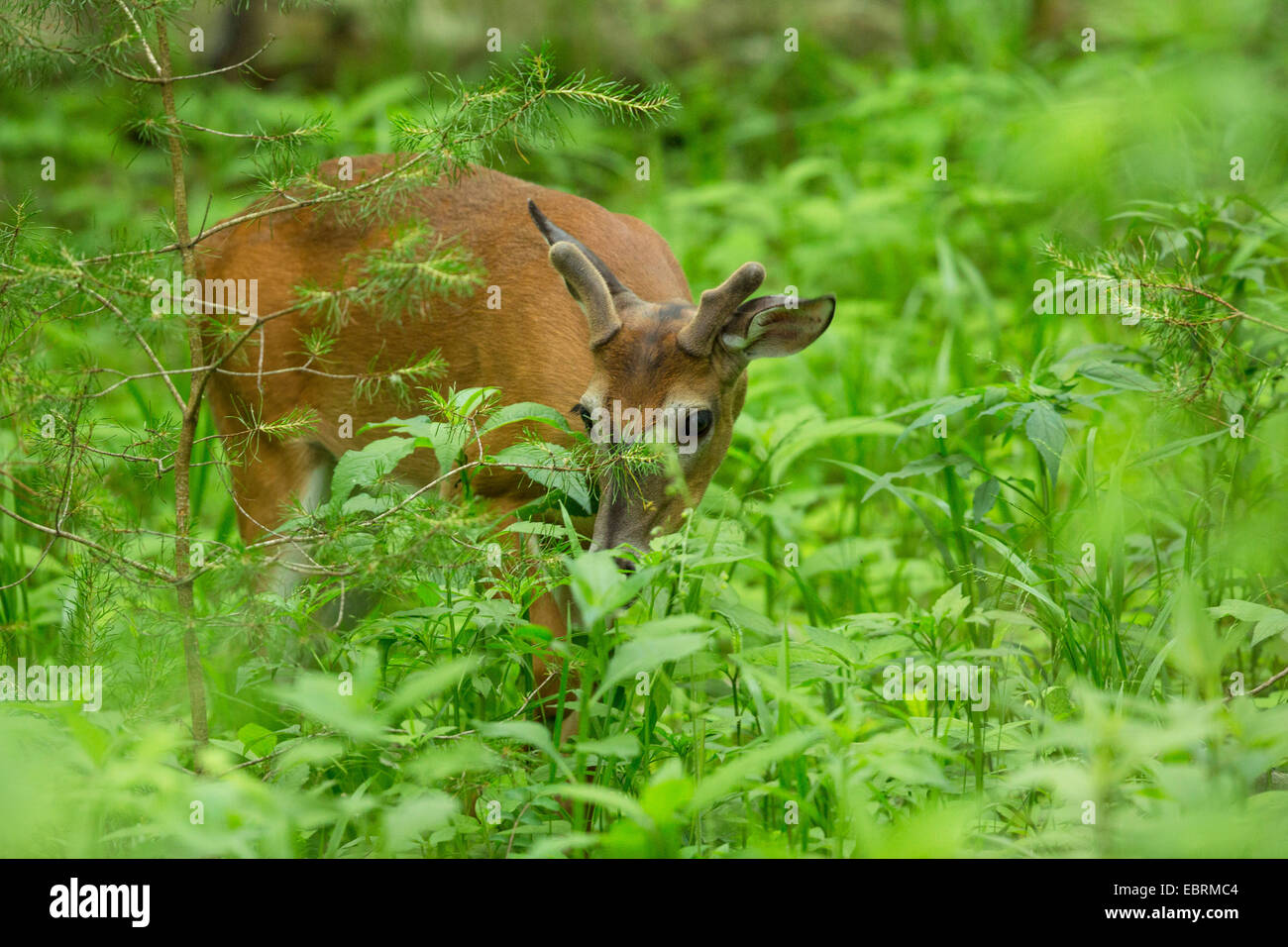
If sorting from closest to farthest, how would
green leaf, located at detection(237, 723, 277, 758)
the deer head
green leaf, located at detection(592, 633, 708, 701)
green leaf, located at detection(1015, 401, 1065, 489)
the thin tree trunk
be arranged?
green leaf, located at detection(592, 633, 708, 701)
the thin tree trunk
green leaf, located at detection(237, 723, 277, 758)
green leaf, located at detection(1015, 401, 1065, 489)
the deer head

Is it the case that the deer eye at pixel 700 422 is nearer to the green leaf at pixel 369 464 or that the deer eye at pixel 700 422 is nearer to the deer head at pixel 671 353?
the deer head at pixel 671 353

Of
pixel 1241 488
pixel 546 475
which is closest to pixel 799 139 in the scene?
pixel 1241 488

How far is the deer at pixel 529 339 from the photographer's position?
443cm

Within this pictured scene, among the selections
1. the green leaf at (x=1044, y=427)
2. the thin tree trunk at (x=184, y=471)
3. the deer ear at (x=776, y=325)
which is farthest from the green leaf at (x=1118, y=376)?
the thin tree trunk at (x=184, y=471)

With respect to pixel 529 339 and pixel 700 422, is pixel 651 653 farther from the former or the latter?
pixel 529 339

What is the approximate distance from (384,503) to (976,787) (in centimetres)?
183

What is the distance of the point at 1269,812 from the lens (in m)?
2.86

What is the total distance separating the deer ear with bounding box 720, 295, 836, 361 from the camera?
4.44 meters

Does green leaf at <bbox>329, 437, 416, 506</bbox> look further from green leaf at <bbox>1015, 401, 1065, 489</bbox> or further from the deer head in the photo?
green leaf at <bbox>1015, 401, 1065, 489</bbox>

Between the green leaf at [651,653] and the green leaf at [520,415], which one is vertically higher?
the green leaf at [520,415]

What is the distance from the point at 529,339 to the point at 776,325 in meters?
1.09

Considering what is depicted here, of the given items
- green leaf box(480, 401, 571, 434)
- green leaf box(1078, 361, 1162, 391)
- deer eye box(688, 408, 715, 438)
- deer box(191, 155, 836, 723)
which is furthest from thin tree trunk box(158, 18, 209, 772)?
green leaf box(1078, 361, 1162, 391)

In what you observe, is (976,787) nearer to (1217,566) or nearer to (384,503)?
(1217,566)

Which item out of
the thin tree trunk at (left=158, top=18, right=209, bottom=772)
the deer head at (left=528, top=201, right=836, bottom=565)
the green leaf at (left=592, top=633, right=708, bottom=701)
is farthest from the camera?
the deer head at (left=528, top=201, right=836, bottom=565)
